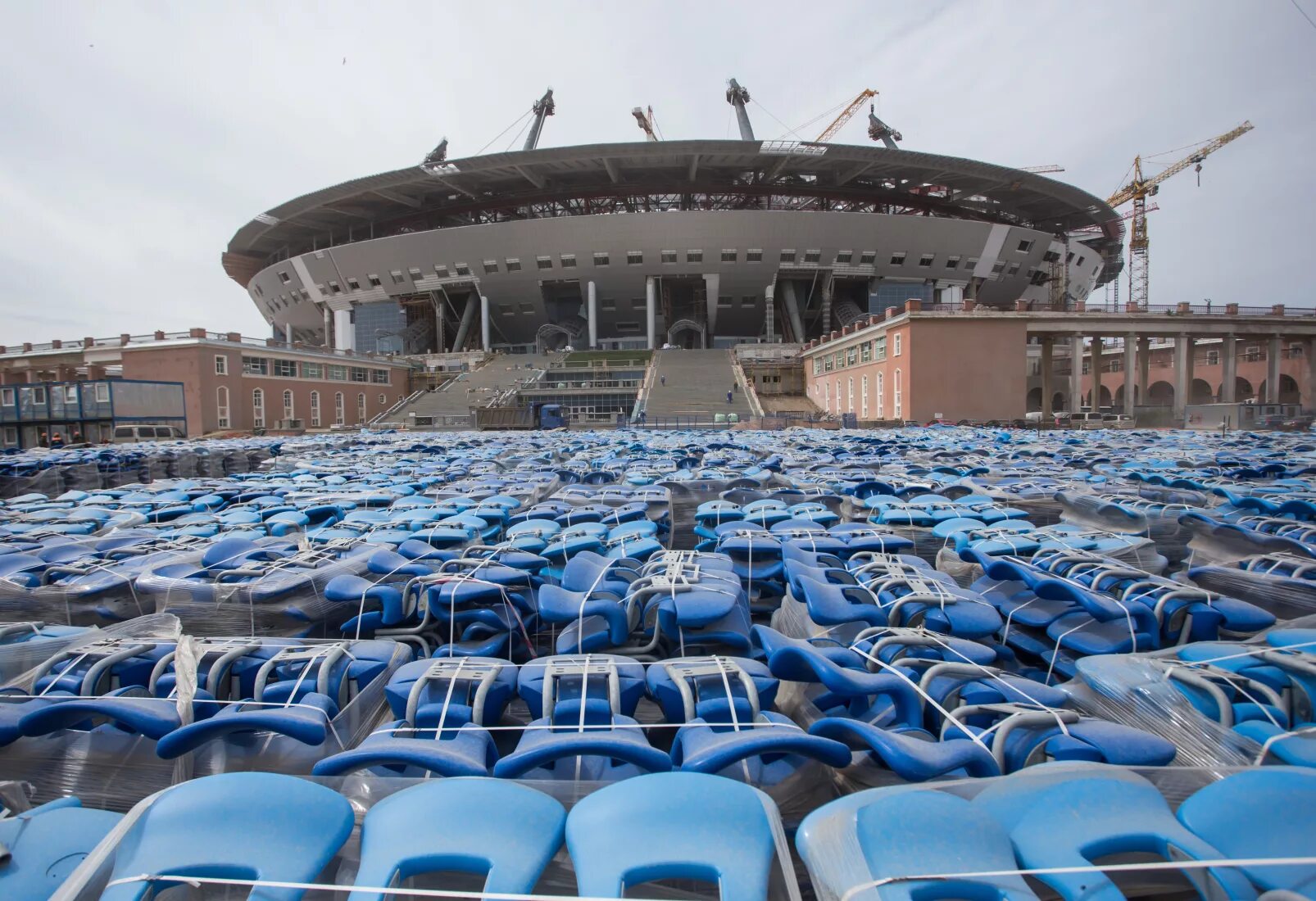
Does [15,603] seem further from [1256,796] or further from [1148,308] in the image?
[1148,308]

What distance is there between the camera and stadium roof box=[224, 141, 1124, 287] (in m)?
55.0

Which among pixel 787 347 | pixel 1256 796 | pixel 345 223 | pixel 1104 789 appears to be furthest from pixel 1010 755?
pixel 345 223

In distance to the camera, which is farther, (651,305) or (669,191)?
(669,191)

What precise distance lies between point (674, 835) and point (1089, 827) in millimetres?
1020

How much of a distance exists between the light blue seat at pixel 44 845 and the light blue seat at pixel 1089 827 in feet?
7.55

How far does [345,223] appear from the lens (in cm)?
6831

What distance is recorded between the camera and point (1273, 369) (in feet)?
147

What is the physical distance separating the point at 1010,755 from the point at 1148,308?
53.9 metres

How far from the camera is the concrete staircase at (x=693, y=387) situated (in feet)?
149

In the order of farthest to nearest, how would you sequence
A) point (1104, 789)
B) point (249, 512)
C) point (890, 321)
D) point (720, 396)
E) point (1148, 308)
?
point (720, 396)
point (1148, 308)
point (890, 321)
point (249, 512)
point (1104, 789)

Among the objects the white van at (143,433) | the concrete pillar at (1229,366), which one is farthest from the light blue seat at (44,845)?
the concrete pillar at (1229,366)

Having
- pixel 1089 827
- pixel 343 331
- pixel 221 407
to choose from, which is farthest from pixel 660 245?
pixel 1089 827

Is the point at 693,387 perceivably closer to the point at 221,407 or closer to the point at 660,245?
the point at 660,245

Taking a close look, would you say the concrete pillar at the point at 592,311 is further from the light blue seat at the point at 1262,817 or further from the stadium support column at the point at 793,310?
the light blue seat at the point at 1262,817
